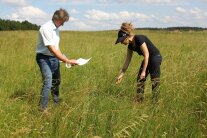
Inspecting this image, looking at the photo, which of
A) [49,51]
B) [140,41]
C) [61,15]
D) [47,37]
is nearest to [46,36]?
[47,37]

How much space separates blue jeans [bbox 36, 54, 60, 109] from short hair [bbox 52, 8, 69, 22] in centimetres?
65

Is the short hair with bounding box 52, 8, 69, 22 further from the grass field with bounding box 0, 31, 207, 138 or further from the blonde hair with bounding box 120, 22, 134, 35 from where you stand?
the grass field with bounding box 0, 31, 207, 138

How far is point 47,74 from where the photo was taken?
6355 millimetres

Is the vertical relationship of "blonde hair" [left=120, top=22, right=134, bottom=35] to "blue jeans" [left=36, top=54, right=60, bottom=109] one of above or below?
above

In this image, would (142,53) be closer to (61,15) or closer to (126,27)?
(126,27)

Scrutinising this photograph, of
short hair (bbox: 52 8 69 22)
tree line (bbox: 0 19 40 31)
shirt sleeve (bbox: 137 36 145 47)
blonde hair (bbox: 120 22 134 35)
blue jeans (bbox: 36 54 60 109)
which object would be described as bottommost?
tree line (bbox: 0 19 40 31)

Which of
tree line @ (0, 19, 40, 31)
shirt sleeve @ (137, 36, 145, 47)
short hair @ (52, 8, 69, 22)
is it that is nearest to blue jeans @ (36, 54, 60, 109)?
short hair @ (52, 8, 69, 22)

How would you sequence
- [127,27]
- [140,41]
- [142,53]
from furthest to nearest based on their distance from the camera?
[142,53]
[140,41]
[127,27]

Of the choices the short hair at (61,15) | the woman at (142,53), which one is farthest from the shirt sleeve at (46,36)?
the woman at (142,53)

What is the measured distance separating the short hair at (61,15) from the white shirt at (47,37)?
0.11 m

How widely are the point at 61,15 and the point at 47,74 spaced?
3.16ft

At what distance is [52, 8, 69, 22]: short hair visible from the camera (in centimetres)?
628

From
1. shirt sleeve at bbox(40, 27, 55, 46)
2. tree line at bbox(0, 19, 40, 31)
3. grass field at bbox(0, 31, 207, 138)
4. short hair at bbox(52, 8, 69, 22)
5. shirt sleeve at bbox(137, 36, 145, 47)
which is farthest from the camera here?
tree line at bbox(0, 19, 40, 31)

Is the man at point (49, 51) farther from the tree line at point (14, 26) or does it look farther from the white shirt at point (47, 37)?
the tree line at point (14, 26)
